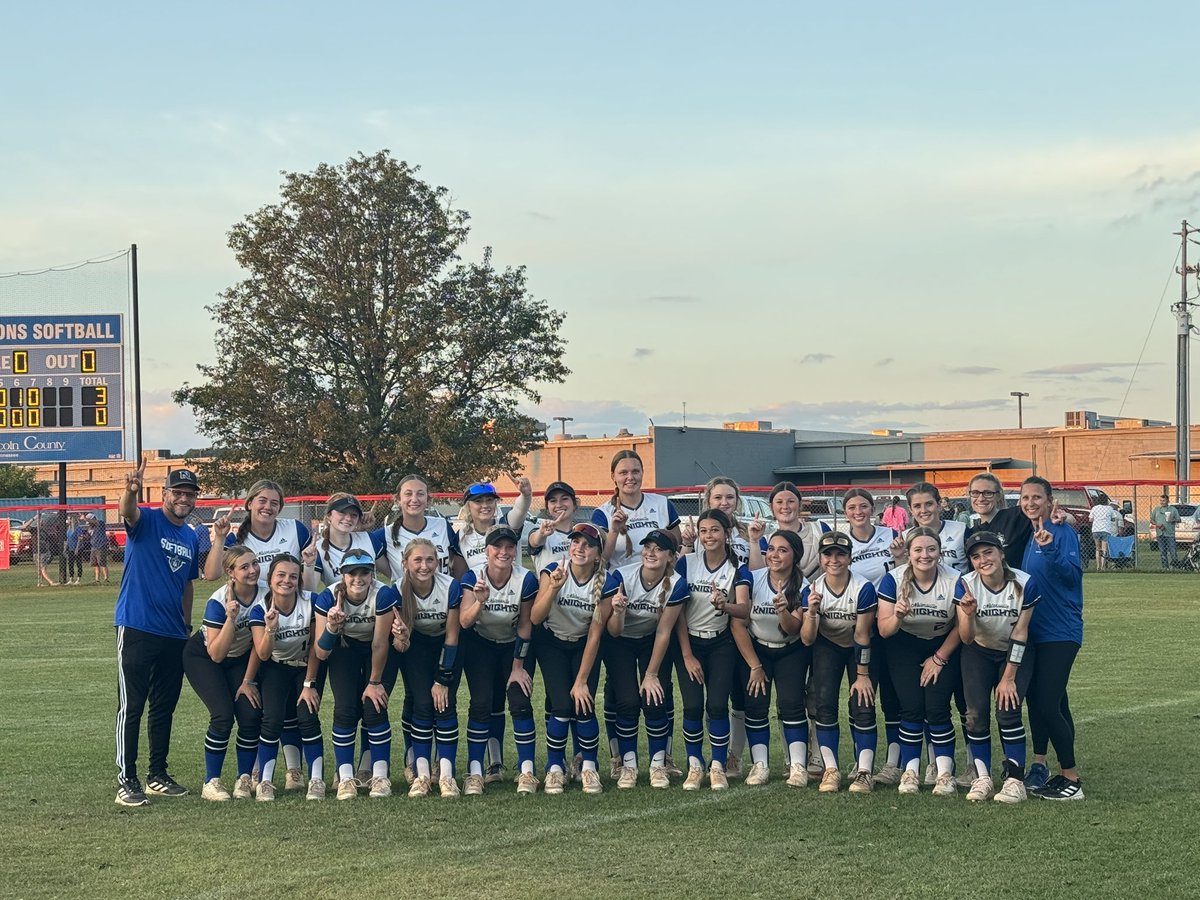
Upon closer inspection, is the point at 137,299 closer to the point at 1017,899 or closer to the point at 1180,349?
the point at 1017,899

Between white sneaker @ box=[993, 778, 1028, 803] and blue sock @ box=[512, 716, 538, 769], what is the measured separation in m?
2.41

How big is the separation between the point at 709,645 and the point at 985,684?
56.8 inches

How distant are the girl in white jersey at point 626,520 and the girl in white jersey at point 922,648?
122 cm

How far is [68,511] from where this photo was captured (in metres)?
27.1

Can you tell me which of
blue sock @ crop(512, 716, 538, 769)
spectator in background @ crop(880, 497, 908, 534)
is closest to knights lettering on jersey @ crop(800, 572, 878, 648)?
blue sock @ crop(512, 716, 538, 769)

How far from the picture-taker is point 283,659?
7121 mm

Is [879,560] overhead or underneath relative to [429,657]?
overhead

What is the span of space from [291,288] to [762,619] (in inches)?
1176

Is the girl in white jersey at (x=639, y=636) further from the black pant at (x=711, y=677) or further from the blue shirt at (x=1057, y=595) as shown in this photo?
the blue shirt at (x=1057, y=595)

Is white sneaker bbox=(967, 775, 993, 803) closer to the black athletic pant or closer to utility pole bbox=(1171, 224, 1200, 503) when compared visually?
the black athletic pant

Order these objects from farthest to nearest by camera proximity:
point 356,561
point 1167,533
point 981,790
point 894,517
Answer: point 1167,533 → point 894,517 → point 356,561 → point 981,790

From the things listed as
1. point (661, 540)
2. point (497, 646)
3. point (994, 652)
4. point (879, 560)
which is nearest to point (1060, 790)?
point (994, 652)

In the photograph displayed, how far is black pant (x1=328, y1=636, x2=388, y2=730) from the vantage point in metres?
7.11

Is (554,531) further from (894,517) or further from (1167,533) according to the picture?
(1167,533)
